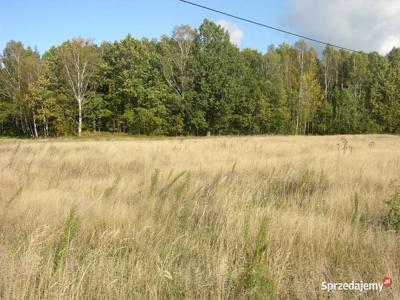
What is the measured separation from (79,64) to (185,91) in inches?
556

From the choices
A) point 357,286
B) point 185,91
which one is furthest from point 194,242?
point 185,91

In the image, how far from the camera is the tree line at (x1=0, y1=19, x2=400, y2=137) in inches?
1855

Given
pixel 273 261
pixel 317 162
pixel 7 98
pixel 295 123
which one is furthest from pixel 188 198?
pixel 7 98

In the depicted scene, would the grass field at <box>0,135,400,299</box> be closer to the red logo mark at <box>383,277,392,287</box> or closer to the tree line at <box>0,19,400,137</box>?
the red logo mark at <box>383,277,392,287</box>

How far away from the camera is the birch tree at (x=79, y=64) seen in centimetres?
4659

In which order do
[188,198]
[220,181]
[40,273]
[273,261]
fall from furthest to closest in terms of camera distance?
[220,181] < [188,198] < [273,261] < [40,273]

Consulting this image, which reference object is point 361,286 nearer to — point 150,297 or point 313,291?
point 313,291

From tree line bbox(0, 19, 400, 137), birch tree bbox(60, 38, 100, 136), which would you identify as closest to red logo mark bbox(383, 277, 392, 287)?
tree line bbox(0, 19, 400, 137)

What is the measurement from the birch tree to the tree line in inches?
5.1

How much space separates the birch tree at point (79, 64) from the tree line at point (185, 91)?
0.13m

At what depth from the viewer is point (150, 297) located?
108 inches

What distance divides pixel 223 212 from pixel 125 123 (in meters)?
47.7

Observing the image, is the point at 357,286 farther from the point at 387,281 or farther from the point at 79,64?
the point at 79,64

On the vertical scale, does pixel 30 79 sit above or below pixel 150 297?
above
